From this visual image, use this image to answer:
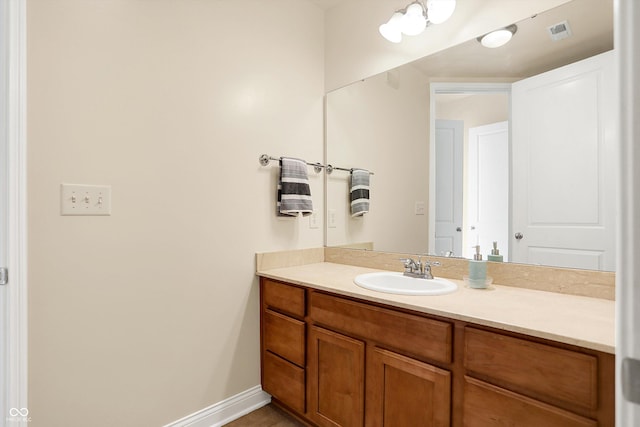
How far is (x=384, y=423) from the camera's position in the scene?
1323mm

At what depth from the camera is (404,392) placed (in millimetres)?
1261

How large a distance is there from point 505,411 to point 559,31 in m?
1.47

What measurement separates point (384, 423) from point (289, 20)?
87.1 inches

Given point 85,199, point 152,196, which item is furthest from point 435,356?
point 85,199

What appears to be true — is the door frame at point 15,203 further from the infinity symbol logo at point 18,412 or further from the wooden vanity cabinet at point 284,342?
the wooden vanity cabinet at point 284,342

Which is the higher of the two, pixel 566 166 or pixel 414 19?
pixel 414 19

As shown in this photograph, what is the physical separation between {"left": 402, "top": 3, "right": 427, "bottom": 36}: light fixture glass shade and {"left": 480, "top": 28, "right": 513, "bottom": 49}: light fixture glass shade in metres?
0.33

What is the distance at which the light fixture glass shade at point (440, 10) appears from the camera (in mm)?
1646

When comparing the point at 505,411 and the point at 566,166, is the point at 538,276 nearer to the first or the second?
the point at 566,166

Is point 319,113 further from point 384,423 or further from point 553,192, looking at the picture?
point 384,423

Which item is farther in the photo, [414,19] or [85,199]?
[414,19]

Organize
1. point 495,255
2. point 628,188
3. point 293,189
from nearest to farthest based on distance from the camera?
point 628,188, point 495,255, point 293,189

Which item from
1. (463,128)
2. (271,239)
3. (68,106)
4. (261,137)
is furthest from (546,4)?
(68,106)

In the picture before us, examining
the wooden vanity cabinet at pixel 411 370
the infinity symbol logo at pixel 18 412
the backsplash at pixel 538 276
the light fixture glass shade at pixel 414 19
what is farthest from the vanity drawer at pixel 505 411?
the light fixture glass shade at pixel 414 19
